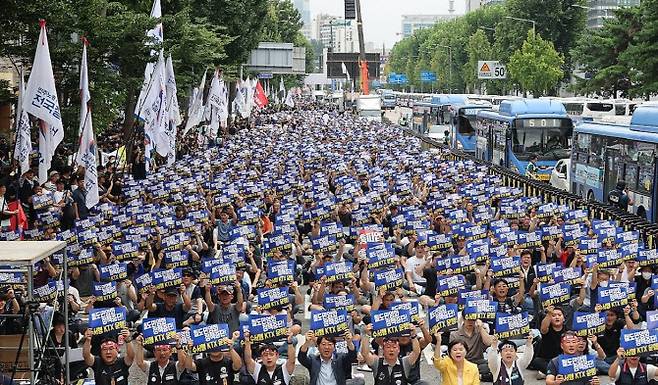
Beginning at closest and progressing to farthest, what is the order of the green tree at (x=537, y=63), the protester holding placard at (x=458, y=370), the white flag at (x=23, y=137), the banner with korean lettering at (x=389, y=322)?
1. the protester holding placard at (x=458, y=370)
2. the banner with korean lettering at (x=389, y=322)
3. the white flag at (x=23, y=137)
4. the green tree at (x=537, y=63)

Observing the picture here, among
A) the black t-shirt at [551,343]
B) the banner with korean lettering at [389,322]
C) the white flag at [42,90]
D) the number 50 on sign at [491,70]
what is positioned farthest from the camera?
the number 50 on sign at [491,70]

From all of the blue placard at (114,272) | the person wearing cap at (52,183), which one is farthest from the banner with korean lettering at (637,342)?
the person wearing cap at (52,183)

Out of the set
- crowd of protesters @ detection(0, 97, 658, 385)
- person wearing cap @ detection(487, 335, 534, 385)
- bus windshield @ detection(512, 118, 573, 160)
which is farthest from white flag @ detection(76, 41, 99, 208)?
bus windshield @ detection(512, 118, 573, 160)

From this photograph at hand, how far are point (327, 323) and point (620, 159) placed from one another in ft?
57.8

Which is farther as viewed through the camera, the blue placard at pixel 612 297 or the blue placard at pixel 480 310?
the blue placard at pixel 612 297

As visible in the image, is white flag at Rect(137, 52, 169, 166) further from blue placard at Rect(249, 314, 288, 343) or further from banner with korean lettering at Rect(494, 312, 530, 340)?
banner with korean lettering at Rect(494, 312, 530, 340)

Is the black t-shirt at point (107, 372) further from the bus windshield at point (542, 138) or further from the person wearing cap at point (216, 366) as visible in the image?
the bus windshield at point (542, 138)

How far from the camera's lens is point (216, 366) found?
39.6 ft

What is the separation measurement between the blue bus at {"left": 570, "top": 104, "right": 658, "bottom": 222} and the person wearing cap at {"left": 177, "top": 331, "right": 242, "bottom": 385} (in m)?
15.6

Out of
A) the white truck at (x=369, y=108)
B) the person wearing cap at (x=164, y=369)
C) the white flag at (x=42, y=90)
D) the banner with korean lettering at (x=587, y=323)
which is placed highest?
the white flag at (x=42, y=90)

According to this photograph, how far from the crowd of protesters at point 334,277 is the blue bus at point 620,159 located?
2.68m

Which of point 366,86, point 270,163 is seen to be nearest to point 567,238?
point 270,163

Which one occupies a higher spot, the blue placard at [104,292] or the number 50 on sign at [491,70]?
the blue placard at [104,292]

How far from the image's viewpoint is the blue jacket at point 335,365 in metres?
11.9
